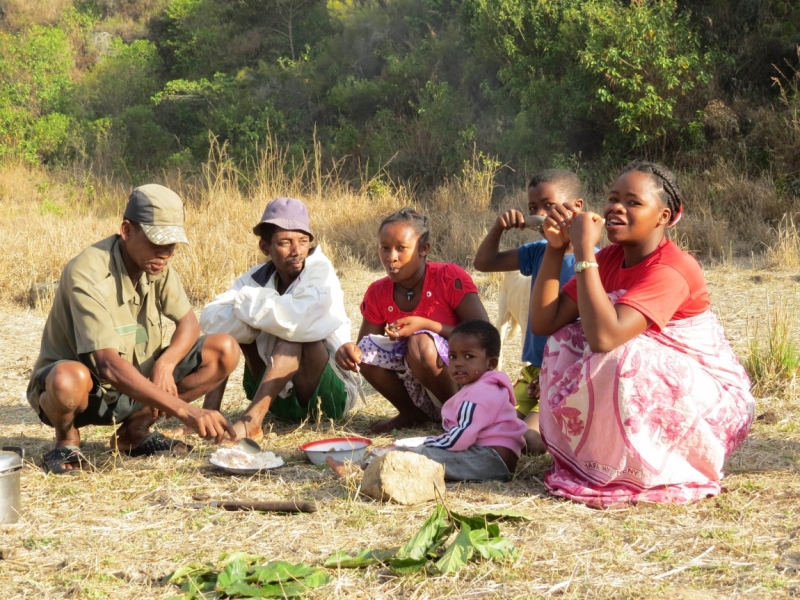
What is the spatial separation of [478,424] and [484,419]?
0.04 metres

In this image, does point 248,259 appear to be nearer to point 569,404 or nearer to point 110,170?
point 569,404

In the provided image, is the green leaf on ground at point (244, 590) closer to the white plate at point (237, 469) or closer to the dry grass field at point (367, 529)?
the dry grass field at point (367, 529)

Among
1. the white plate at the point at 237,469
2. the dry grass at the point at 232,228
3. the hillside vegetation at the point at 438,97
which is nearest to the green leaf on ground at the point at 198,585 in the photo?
the white plate at the point at 237,469

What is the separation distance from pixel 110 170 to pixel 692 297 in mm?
17858

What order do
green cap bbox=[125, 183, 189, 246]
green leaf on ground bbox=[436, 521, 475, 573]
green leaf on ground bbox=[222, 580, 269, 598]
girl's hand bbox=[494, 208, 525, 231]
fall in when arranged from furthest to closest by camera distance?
girl's hand bbox=[494, 208, 525, 231] → green cap bbox=[125, 183, 189, 246] → green leaf on ground bbox=[436, 521, 475, 573] → green leaf on ground bbox=[222, 580, 269, 598]

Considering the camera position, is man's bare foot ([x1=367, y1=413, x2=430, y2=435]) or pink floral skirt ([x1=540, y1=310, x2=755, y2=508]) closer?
pink floral skirt ([x1=540, y1=310, x2=755, y2=508])

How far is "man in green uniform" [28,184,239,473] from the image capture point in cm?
368

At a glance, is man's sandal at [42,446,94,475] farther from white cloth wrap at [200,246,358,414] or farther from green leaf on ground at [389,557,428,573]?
green leaf on ground at [389,557,428,573]

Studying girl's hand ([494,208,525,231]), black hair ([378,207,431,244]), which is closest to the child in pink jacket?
girl's hand ([494,208,525,231])

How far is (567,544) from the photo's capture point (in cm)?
284

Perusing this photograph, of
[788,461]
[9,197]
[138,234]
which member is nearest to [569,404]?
[788,461]

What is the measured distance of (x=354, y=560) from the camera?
8.75 feet

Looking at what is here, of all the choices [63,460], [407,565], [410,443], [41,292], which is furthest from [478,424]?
[41,292]

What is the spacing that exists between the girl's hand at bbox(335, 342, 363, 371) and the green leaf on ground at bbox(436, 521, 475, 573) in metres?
1.60
